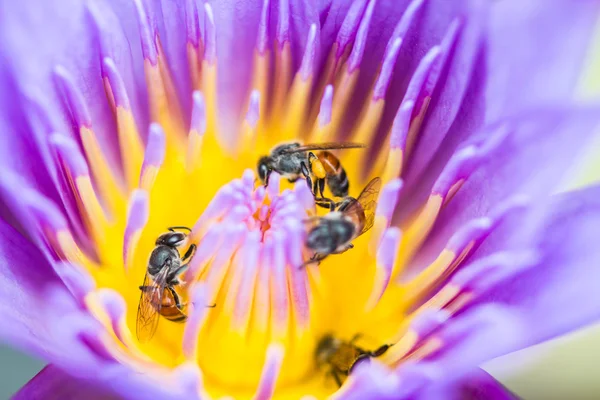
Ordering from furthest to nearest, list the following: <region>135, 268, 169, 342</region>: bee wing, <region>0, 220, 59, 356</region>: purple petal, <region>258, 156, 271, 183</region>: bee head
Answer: <region>258, 156, 271, 183</region>: bee head, <region>135, 268, 169, 342</region>: bee wing, <region>0, 220, 59, 356</region>: purple petal

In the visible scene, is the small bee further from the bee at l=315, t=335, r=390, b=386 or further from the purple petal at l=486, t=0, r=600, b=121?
the purple petal at l=486, t=0, r=600, b=121

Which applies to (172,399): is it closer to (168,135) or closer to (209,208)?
(209,208)

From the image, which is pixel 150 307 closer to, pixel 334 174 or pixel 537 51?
pixel 334 174

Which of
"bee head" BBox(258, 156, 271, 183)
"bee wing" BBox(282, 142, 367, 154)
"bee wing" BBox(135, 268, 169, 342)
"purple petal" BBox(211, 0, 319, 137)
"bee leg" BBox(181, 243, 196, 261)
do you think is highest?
"purple petal" BBox(211, 0, 319, 137)

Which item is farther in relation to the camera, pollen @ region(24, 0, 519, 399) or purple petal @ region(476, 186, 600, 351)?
pollen @ region(24, 0, 519, 399)

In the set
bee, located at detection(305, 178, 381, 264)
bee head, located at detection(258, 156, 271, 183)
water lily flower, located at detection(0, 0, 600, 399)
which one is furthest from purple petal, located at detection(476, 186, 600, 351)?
bee head, located at detection(258, 156, 271, 183)

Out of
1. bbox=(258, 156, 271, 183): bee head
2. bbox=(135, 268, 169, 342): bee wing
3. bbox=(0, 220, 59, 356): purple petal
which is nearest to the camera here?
bbox=(0, 220, 59, 356): purple petal

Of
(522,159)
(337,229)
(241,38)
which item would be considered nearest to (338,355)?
(337,229)
